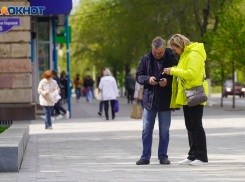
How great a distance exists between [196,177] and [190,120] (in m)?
1.12

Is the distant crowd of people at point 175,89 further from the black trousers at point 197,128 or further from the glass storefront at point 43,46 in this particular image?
the glass storefront at point 43,46

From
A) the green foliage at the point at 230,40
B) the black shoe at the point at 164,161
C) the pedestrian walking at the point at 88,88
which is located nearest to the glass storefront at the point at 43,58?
the green foliage at the point at 230,40

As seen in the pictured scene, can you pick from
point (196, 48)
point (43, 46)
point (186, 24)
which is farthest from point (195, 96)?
point (186, 24)

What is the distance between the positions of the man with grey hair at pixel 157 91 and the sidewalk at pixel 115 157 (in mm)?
327

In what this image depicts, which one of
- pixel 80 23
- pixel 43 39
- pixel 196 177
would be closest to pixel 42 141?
pixel 196 177

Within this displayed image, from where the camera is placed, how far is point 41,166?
23.6 feet

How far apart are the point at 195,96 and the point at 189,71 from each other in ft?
1.15

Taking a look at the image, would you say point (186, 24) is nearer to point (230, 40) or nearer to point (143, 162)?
point (230, 40)

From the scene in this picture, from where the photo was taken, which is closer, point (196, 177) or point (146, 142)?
point (196, 177)

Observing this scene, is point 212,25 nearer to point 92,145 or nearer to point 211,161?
point 92,145

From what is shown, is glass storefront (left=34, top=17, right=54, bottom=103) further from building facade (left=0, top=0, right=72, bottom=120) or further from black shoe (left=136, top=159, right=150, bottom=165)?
black shoe (left=136, top=159, right=150, bottom=165)

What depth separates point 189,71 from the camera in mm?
6684

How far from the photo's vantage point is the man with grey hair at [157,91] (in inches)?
276

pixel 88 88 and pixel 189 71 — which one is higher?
pixel 189 71
